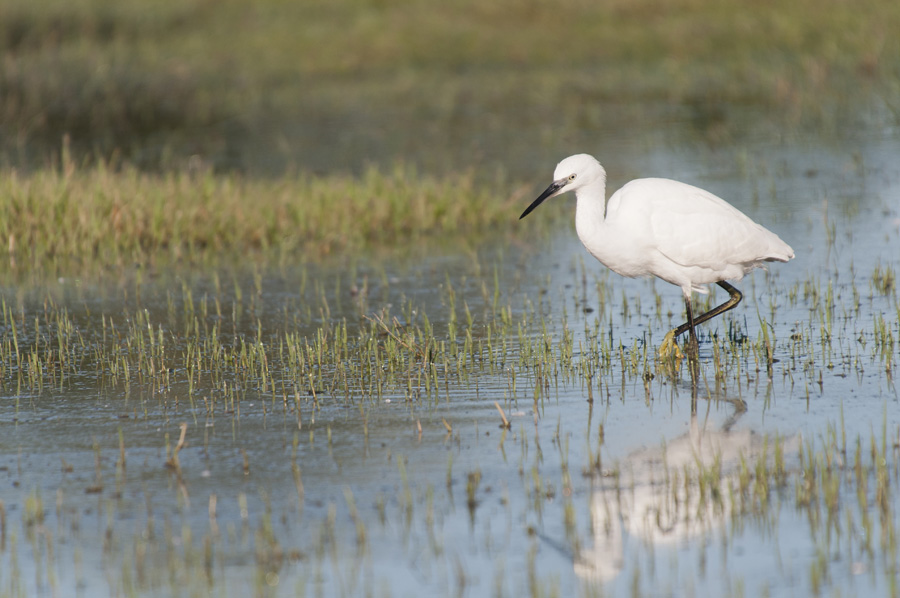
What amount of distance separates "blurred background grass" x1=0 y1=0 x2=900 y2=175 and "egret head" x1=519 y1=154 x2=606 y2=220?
8.64 metres

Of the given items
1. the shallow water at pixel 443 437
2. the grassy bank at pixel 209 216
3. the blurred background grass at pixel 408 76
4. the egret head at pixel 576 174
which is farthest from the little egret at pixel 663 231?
the blurred background grass at pixel 408 76

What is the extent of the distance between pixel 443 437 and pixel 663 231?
2466mm

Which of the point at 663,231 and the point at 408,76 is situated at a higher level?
the point at 408,76

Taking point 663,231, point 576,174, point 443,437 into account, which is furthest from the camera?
point 576,174

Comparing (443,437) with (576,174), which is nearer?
(443,437)

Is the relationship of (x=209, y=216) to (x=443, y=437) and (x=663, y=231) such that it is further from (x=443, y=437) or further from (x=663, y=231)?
(x=443, y=437)

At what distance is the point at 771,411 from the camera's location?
6500 millimetres

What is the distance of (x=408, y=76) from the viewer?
2655 centimetres

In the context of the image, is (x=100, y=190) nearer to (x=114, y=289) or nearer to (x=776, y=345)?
(x=114, y=289)

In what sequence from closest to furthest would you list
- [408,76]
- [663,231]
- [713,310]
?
[663,231]
[713,310]
[408,76]

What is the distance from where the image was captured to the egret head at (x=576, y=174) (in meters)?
8.00

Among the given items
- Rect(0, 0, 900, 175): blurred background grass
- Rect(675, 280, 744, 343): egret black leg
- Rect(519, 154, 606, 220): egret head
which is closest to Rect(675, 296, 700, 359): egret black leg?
Rect(675, 280, 744, 343): egret black leg

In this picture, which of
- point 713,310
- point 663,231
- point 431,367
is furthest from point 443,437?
point 713,310

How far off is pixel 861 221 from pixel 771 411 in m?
6.40
